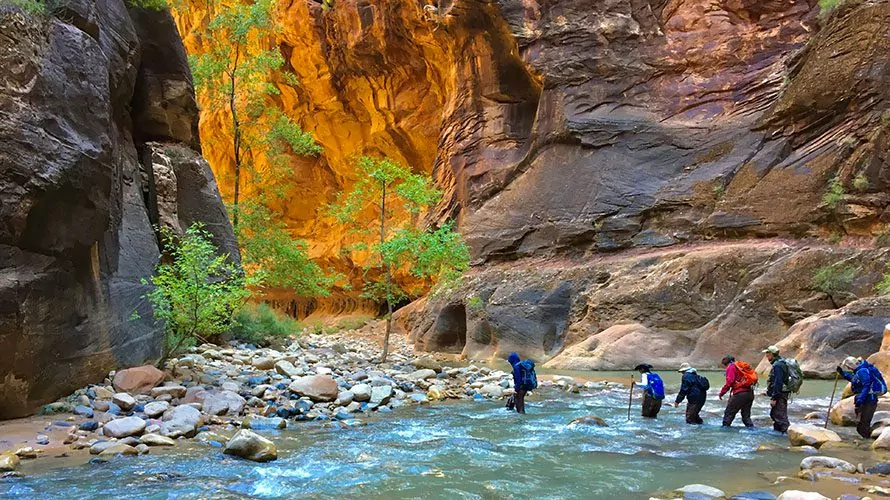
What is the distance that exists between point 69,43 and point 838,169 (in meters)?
20.7

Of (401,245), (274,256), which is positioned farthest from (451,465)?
(274,256)

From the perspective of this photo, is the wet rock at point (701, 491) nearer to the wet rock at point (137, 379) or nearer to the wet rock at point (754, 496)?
the wet rock at point (754, 496)

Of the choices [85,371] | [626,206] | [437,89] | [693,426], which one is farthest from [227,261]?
[437,89]

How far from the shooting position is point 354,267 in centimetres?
4034

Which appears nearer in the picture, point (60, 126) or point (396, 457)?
point (396, 457)

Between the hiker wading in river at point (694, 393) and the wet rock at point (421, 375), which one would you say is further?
the wet rock at point (421, 375)

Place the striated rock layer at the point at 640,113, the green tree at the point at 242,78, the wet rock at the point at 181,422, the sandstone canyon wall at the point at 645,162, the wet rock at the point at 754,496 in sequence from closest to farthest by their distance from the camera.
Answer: the wet rock at the point at 754,496, the wet rock at the point at 181,422, the sandstone canyon wall at the point at 645,162, the striated rock layer at the point at 640,113, the green tree at the point at 242,78

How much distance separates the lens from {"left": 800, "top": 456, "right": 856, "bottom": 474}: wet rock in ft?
19.4

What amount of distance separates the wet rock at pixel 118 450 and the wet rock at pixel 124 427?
485mm

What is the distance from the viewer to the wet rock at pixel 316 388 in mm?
9984

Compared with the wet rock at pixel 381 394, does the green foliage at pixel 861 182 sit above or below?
above

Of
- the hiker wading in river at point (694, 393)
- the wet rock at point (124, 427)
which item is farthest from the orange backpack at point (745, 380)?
the wet rock at point (124, 427)

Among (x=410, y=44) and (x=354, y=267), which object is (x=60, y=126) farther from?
(x=354, y=267)

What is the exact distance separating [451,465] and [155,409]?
14.2 ft
